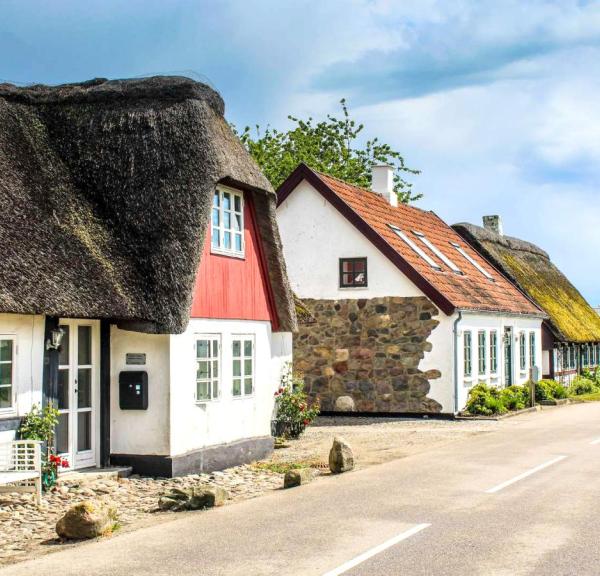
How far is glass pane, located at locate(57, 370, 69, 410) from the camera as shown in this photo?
14.5 m

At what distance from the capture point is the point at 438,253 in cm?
3086

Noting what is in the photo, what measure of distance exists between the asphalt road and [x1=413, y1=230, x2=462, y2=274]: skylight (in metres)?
14.9

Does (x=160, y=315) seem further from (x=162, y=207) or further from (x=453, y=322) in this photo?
(x=453, y=322)

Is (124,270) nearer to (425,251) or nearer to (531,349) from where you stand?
(425,251)

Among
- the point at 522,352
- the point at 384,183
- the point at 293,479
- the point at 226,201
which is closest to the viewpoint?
the point at 293,479

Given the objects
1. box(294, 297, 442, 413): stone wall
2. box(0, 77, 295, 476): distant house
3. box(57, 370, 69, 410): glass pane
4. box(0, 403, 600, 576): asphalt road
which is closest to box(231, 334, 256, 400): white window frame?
box(0, 77, 295, 476): distant house

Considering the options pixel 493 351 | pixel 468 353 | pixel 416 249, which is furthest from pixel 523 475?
pixel 493 351

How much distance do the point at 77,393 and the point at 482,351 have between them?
16782 millimetres

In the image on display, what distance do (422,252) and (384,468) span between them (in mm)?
13659

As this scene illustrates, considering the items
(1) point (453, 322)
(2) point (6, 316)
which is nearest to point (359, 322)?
(1) point (453, 322)

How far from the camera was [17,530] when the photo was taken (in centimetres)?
1129

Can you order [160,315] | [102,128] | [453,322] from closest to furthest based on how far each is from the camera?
[160,315], [102,128], [453,322]

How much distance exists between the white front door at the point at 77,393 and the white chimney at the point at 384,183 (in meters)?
19.0

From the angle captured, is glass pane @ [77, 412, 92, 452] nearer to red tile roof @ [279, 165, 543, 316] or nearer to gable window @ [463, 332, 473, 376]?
red tile roof @ [279, 165, 543, 316]
